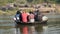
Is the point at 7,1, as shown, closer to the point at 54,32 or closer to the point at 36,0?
the point at 36,0

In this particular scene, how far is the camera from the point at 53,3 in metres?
90.2

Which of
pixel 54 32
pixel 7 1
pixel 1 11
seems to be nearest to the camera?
pixel 54 32

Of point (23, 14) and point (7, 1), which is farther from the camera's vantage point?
point (7, 1)

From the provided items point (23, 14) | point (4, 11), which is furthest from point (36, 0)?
point (23, 14)

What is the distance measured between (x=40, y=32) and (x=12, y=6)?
51.2 meters

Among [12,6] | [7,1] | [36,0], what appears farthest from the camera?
[36,0]

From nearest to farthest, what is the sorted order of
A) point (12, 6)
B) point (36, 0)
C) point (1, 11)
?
point (1, 11) → point (12, 6) → point (36, 0)

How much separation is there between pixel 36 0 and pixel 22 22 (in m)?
58.1

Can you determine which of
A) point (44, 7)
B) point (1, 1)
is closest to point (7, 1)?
point (1, 1)

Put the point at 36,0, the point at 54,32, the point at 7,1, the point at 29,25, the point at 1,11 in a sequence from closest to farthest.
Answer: the point at 54,32 < the point at 29,25 < the point at 1,11 < the point at 7,1 < the point at 36,0

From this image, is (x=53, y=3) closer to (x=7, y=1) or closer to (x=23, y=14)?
(x=7, y=1)

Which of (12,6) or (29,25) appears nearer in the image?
(29,25)

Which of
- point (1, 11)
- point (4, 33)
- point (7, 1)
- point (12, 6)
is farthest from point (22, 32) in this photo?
point (7, 1)

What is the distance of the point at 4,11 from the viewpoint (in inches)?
2899
